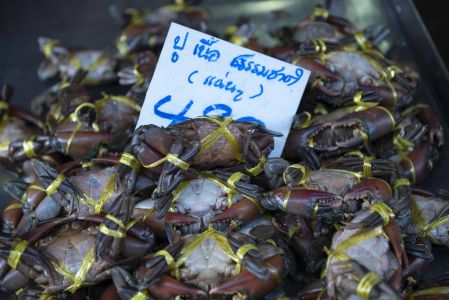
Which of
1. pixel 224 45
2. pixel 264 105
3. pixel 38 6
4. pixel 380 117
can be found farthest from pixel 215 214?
pixel 38 6

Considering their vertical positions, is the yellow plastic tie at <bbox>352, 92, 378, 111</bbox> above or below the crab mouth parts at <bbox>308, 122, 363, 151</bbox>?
above

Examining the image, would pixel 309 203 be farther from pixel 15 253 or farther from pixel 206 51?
pixel 15 253

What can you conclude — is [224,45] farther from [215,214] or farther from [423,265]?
[423,265]

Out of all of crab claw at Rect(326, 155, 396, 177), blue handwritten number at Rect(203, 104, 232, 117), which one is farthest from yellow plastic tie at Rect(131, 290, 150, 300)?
crab claw at Rect(326, 155, 396, 177)

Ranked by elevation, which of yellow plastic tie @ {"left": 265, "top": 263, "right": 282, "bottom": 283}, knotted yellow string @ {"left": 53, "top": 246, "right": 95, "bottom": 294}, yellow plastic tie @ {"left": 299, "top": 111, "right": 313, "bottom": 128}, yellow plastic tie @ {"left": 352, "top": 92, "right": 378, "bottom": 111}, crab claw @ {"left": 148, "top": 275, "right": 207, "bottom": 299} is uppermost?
yellow plastic tie @ {"left": 352, "top": 92, "right": 378, "bottom": 111}

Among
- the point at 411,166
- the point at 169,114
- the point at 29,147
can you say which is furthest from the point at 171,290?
the point at 411,166

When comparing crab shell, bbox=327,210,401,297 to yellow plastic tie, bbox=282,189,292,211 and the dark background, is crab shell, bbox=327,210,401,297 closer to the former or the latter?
yellow plastic tie, bbox=282,189,292,211
